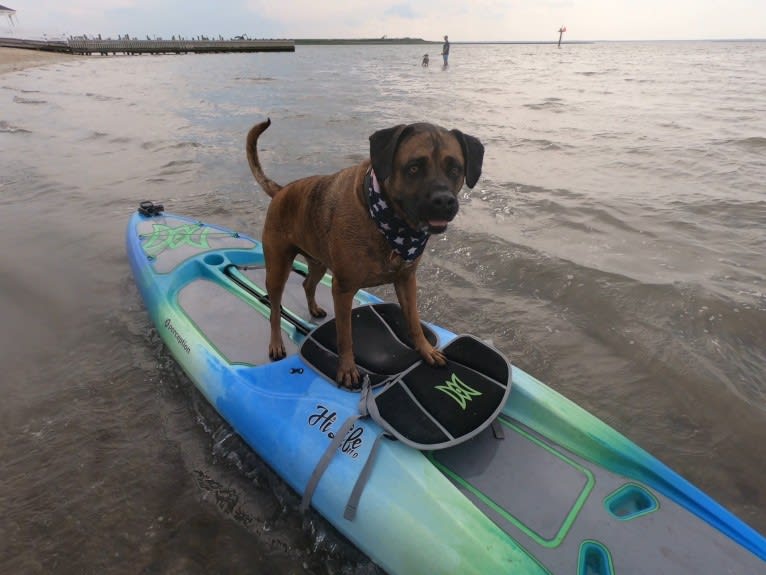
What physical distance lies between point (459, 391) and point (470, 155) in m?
1.47

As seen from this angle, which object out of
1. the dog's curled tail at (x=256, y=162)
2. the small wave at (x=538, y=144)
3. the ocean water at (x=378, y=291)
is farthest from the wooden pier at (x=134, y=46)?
the dog's curled tail at (x=256, y=162)

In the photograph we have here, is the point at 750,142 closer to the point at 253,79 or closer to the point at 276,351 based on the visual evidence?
the point at 276,351

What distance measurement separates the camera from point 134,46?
208ft

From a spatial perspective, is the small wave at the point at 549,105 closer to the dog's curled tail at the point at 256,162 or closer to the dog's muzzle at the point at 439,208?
the dog's curled tail at the point at 256,162

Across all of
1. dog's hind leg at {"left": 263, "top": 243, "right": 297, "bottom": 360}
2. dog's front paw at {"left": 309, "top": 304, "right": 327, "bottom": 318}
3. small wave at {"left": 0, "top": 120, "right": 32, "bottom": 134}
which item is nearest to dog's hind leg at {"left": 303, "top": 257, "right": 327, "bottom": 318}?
dog's front paw at {"left": 309, "top": 304, "right": 327, "bottom": 318}

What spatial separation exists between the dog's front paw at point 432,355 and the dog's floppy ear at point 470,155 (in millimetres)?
1244

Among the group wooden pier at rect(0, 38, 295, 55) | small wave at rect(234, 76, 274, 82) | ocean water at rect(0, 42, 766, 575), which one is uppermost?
wooden pier at rect(0, 38, 295, 55)

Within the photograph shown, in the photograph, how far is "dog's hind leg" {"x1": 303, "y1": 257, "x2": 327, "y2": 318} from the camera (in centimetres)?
403

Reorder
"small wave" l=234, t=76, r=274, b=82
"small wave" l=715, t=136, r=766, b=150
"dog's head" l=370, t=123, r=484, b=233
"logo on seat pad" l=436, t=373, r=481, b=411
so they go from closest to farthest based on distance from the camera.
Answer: "dog's head" l=370, t=123, r=484, b=233, "logo on seat pad" l=436, t=373, r=481, b=411, "small wave" l=715, t=136, r=766, b=150, "small wave" l=234, t=76, r=274, b=82

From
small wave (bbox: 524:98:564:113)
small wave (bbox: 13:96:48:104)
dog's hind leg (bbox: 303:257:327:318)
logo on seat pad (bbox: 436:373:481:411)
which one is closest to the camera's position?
logo on seat pad (bbox: 436:373:481:411)

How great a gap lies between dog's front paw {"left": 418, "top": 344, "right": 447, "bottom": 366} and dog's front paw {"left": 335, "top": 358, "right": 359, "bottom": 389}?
1.64ft

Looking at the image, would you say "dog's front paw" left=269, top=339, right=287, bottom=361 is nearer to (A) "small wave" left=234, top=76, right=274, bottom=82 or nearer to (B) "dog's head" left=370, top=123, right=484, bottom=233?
(B) "dog's head" left=370, top=123, right=484, bottom=233

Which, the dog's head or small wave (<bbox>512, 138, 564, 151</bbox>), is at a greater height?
the dog's head

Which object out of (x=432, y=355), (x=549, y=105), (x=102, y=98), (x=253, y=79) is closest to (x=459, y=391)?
(x=432, y=355)
